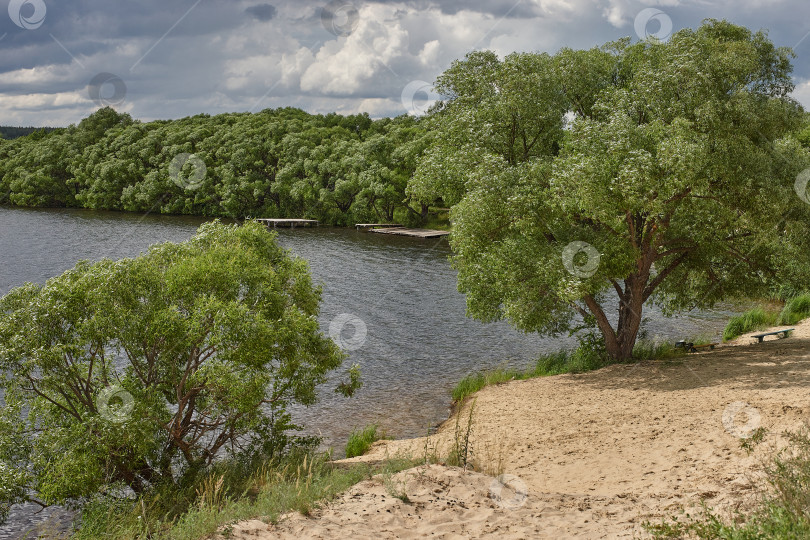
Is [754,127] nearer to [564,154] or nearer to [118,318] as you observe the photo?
[564,154]

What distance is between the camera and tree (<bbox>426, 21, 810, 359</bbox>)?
66.3ft

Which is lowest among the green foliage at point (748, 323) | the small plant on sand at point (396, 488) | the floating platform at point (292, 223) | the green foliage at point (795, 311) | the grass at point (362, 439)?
the grass at point (362, 439)

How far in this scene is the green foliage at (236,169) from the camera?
278 ft

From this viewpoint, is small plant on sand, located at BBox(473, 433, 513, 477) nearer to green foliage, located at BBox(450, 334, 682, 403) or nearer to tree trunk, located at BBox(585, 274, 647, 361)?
green foliage, located at BBox(450, 334, 682, 403)

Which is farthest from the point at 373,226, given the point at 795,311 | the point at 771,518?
the point at 771,518

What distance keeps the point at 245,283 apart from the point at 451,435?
702 centimetres

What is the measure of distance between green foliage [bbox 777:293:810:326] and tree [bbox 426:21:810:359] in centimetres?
809

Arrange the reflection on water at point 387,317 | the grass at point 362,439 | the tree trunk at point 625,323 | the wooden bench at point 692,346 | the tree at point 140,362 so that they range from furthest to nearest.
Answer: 1. the wooden bench at point 692,346
2. the tree trunk at point 625,323
3. the reflection on water at point 387,317
4. the grass at point 362,439
5. the tree at point 140,362

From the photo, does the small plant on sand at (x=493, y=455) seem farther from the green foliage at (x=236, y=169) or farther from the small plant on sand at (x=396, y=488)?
the green foliage at (x=236, y=169)

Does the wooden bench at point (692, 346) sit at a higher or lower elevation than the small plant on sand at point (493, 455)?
higher

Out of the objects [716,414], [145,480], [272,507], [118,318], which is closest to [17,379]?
[118,318]

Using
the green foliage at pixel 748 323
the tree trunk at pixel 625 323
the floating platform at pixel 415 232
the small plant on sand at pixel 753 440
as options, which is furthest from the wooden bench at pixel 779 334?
the floating platform at pixel 415 232

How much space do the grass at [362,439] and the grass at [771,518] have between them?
10655 millimetres

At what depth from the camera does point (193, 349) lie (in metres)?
15.8
